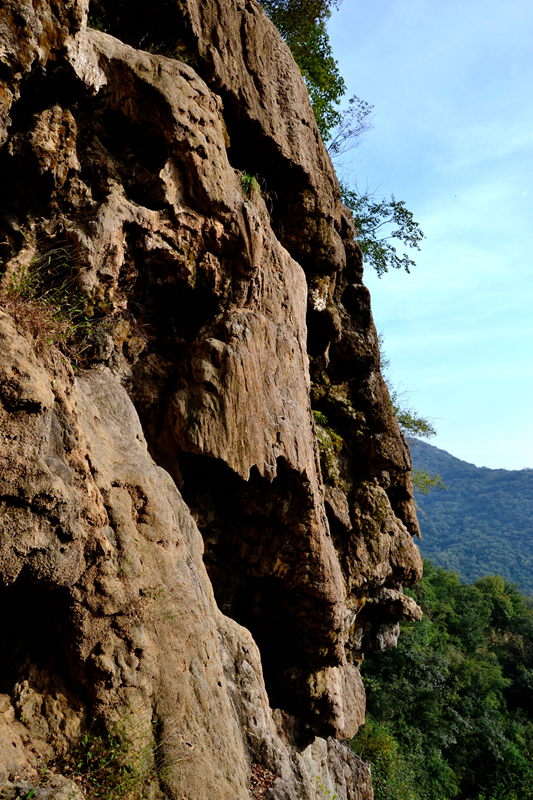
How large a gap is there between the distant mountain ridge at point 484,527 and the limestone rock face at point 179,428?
125035mm

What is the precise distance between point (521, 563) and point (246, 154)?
153m

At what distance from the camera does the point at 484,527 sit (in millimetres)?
168000

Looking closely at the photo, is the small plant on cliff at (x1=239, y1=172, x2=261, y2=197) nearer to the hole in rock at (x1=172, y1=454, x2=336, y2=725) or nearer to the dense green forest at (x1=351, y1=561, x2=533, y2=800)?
the hole in rock at (x1=172, y1=454, x2=336, y2=725)

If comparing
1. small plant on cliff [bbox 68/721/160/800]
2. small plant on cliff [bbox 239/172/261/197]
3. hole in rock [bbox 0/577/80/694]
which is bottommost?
small plant on cliff [bbox 68/721/160/800]

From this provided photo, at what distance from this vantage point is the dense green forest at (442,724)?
2453 cm

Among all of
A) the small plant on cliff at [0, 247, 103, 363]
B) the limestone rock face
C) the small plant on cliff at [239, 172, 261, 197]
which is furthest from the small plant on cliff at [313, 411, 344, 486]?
the small plant on cliff at [0, 247, 103, 363]

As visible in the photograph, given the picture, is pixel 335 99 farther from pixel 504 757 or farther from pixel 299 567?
pixel 504 757

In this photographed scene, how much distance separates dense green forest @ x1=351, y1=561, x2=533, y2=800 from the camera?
2453 centimetres

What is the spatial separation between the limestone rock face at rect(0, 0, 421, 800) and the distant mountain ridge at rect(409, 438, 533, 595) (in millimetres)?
125035

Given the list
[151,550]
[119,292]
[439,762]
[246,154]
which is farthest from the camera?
[439,762]

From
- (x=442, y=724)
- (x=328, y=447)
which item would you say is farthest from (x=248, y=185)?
(x=442, y=724)

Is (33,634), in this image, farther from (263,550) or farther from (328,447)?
(328,447)

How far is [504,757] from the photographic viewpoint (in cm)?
2795

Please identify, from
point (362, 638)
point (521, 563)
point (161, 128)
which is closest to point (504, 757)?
point (362, 638)
